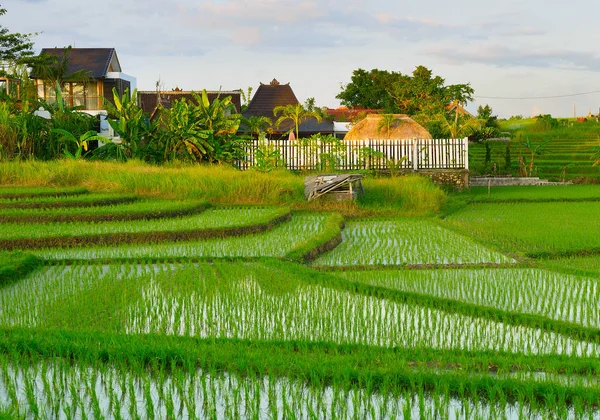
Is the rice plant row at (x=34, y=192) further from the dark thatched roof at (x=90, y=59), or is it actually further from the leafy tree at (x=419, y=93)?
the leafy tree at (x=419, y=93)

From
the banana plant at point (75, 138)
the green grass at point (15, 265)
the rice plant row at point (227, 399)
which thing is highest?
the banana plant at point (75, 138)

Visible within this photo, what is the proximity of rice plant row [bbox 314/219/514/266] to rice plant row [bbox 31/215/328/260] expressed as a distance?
1.87 ft

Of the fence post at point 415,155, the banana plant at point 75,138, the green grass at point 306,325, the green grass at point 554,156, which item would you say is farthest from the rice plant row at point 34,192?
the green grass at point 554,156

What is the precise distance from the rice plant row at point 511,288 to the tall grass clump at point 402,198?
5.70 metres

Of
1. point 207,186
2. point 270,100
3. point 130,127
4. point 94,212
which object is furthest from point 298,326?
point 270,100

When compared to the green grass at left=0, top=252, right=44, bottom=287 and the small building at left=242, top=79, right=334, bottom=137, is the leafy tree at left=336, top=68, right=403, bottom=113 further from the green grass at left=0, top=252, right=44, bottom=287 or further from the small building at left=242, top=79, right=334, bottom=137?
the green grass at left=0, top=252, right=44, bottom=287

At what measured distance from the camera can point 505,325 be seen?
568 cm

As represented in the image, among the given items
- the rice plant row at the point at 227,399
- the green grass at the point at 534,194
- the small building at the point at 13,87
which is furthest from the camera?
the small building at the point at 13,87

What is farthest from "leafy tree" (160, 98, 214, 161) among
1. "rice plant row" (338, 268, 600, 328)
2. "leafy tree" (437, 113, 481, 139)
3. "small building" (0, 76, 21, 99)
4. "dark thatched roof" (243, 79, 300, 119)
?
"dark thatched roof" (243, 79, 300, 119)

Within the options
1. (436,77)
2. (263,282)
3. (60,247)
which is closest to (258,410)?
(263,282)

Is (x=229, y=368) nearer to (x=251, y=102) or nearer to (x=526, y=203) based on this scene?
(x=526, y=203)

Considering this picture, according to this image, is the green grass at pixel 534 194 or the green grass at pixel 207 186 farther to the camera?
the green grass at pixel 534 194

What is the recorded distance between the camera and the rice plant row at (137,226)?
9.79m

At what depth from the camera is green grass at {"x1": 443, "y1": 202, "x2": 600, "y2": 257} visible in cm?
940
